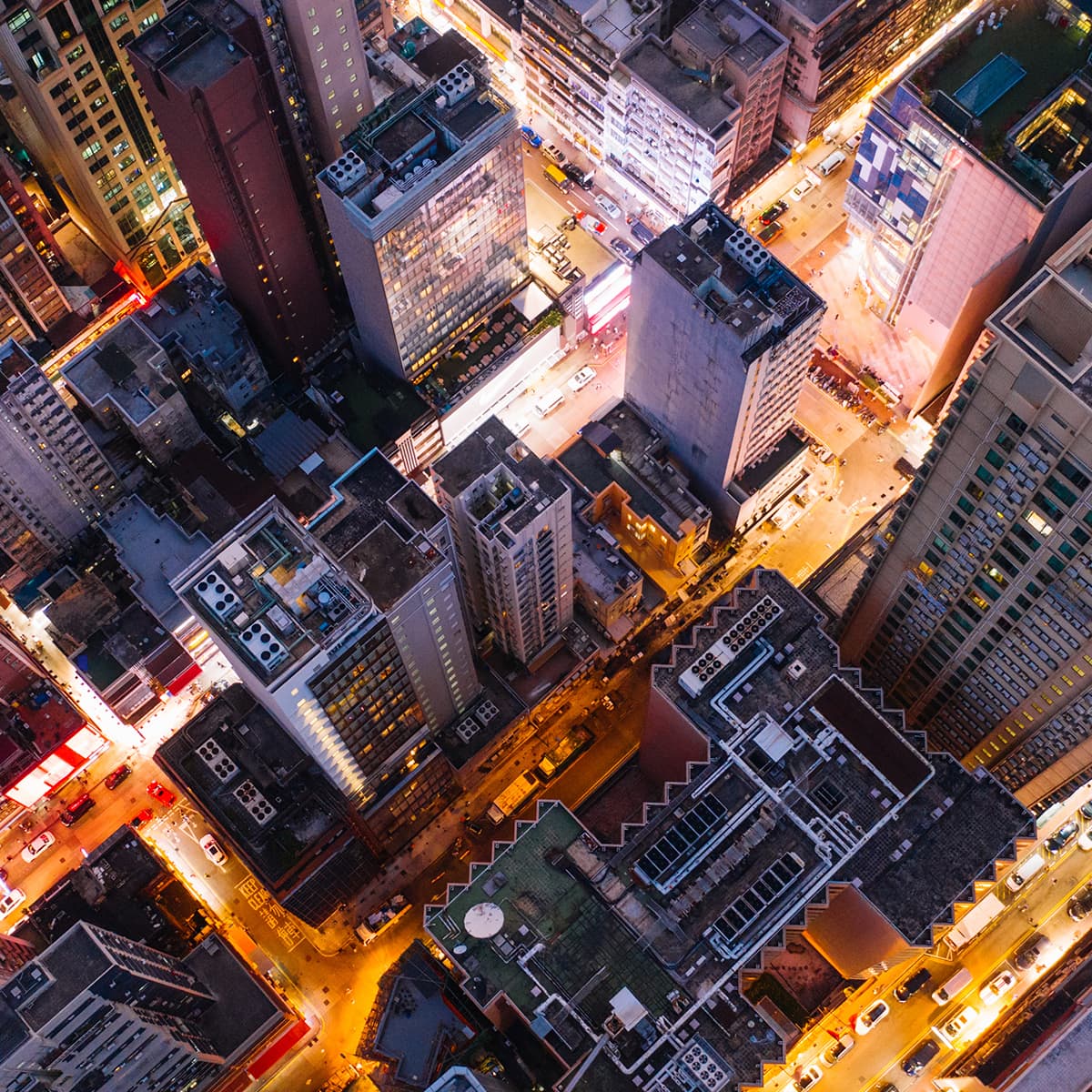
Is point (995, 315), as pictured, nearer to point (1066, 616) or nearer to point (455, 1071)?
point (1066, 616)

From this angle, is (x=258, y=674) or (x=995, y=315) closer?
(x=995, y=315)

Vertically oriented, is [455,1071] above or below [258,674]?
below

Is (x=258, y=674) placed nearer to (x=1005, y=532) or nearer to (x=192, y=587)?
(x=192, y=587)

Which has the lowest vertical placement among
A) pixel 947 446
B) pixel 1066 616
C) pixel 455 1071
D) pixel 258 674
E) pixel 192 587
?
pixel 1066 616

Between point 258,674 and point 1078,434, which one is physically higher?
point 258,674

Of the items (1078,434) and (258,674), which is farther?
(258,674)

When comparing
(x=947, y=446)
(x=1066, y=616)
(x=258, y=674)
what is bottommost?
(x=1066, y=616)

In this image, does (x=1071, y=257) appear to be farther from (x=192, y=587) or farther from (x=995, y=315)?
(x=192, y=587)

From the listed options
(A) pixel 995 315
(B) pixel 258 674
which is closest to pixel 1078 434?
(A) pixel 995 315

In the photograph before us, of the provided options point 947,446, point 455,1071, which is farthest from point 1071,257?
point 455,1071
